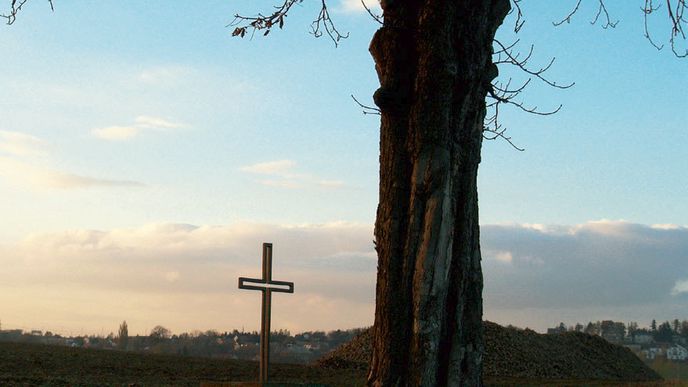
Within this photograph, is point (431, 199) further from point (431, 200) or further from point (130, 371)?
point (130, 371)

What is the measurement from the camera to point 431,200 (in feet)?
25.3

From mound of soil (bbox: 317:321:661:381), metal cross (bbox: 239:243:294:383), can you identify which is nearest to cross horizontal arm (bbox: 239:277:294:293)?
metal cross (bbox: 239:243:294:383)

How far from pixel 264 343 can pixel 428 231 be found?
6.41 meters

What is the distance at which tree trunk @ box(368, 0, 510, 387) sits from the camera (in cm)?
767

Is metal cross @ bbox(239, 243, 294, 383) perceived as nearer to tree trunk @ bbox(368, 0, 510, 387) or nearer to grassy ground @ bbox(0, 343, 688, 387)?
grassy ground @ bbox(0, 343, 688, 387)

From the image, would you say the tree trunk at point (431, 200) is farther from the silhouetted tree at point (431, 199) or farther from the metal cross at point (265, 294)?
the metal cross at point (265, 294)

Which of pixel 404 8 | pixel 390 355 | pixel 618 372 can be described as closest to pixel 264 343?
pixel 390 355

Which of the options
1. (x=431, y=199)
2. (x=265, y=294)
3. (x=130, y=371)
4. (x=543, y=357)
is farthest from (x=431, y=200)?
(x=543, y=357)

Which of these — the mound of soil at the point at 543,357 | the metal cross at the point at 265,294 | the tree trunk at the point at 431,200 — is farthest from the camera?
the mound of soil at the point at 543,357

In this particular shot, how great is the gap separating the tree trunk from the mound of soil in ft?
49.9

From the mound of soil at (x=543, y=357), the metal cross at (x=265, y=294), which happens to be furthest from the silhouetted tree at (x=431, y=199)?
the mound of soil at (x=543, y=357)

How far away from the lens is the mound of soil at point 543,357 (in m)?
23.3

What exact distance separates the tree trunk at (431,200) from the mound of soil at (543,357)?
1520 centimetres

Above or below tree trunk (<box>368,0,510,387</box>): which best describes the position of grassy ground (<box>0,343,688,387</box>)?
below
